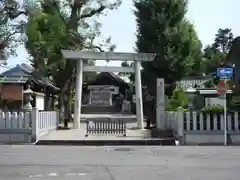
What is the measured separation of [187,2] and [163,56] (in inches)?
213

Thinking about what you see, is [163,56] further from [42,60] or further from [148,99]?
[42,60]

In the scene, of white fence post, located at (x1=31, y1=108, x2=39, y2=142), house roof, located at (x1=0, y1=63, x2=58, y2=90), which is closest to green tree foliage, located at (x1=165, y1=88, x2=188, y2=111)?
white fence post, located at (x1=31, y1=108, x2=39, y2=142)

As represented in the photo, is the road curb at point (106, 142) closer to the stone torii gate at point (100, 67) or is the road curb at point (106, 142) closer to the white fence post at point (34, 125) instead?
the white fence post at point (34, 125)

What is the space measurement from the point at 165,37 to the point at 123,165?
2630 centimetres

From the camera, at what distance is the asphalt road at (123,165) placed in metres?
9.92

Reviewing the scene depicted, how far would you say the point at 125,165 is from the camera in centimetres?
1181

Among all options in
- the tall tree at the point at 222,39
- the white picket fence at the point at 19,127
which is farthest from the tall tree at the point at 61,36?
the tall tree at the point at 222,39

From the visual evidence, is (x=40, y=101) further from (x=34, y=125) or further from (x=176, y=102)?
(x=34, y=125)

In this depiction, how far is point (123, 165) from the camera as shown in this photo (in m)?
11.8

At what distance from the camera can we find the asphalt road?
992 cm

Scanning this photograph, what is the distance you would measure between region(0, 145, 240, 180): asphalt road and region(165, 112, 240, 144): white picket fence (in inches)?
113

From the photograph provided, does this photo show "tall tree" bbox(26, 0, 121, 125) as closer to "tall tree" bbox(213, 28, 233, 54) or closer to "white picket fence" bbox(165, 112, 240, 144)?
"white picket fence" bbox(165, 112, 240, 144)

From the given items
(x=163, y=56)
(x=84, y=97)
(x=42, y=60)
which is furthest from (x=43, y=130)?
(x=84, y=97)

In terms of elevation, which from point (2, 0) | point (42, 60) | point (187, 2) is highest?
point (187, 2)
